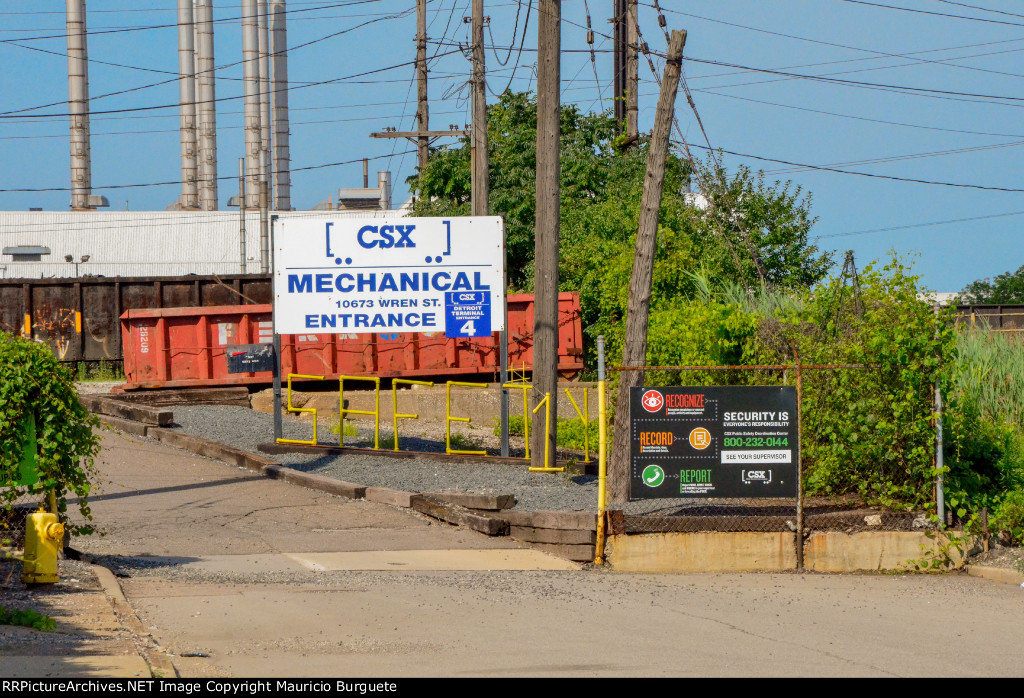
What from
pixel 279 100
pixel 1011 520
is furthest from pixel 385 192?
pixel 1011 520

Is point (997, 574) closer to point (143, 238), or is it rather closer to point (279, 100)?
point (143, 238)

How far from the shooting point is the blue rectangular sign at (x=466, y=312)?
15.9m

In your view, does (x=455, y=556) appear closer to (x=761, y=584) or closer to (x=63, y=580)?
(x=761, y=584)

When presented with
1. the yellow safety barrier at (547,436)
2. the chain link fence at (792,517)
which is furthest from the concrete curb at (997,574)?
the yellow safety barrier at (547,436)

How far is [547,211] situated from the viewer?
47.5 feet

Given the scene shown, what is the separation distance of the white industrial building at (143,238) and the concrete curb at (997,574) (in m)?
49.1

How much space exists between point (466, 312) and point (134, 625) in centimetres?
944

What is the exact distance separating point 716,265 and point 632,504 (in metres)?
12.8

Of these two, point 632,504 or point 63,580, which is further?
point 632,504

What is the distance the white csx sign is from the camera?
15.9m

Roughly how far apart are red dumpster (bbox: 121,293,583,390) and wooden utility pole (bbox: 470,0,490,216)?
2.92 meters

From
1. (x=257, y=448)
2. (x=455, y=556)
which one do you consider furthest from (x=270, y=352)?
(x=455, y=556)

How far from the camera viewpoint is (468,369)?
952 inches

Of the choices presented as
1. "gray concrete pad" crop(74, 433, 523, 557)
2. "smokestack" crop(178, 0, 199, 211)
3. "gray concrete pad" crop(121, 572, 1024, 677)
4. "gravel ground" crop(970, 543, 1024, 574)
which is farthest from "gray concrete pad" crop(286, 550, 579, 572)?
"smokestack" crop(178, 0, 199, 211)
